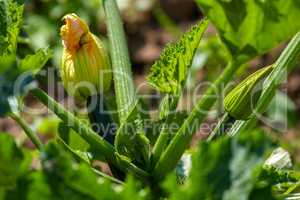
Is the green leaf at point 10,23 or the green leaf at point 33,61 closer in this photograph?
the green leaf at point 33,61

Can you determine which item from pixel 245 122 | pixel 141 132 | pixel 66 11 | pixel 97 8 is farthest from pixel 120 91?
pixel 97 8

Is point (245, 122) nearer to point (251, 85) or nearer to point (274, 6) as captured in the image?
point (251, 85)

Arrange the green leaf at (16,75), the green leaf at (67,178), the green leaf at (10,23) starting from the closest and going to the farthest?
the green leaf at (67,178) < the green leaf at (16,75) < the green leaf at (10,23)

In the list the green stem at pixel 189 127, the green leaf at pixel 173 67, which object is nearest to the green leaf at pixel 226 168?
the green stem at pixel 189 127

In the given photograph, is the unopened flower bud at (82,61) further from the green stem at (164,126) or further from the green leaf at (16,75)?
the green leaf at (16,75)

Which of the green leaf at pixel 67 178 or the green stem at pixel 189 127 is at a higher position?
the green leaf at pixel 67 178

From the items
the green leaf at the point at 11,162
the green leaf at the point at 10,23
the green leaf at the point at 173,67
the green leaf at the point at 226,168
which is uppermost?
the green leaf at the point at 10,23

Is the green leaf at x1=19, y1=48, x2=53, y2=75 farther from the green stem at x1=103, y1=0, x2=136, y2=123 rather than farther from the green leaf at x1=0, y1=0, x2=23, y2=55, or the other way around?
the green stem at x1=103, y1=0, x2=136, y2=123

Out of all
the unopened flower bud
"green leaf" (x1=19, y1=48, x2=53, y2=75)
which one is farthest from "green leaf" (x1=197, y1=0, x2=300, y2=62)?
the unopened flower bud
